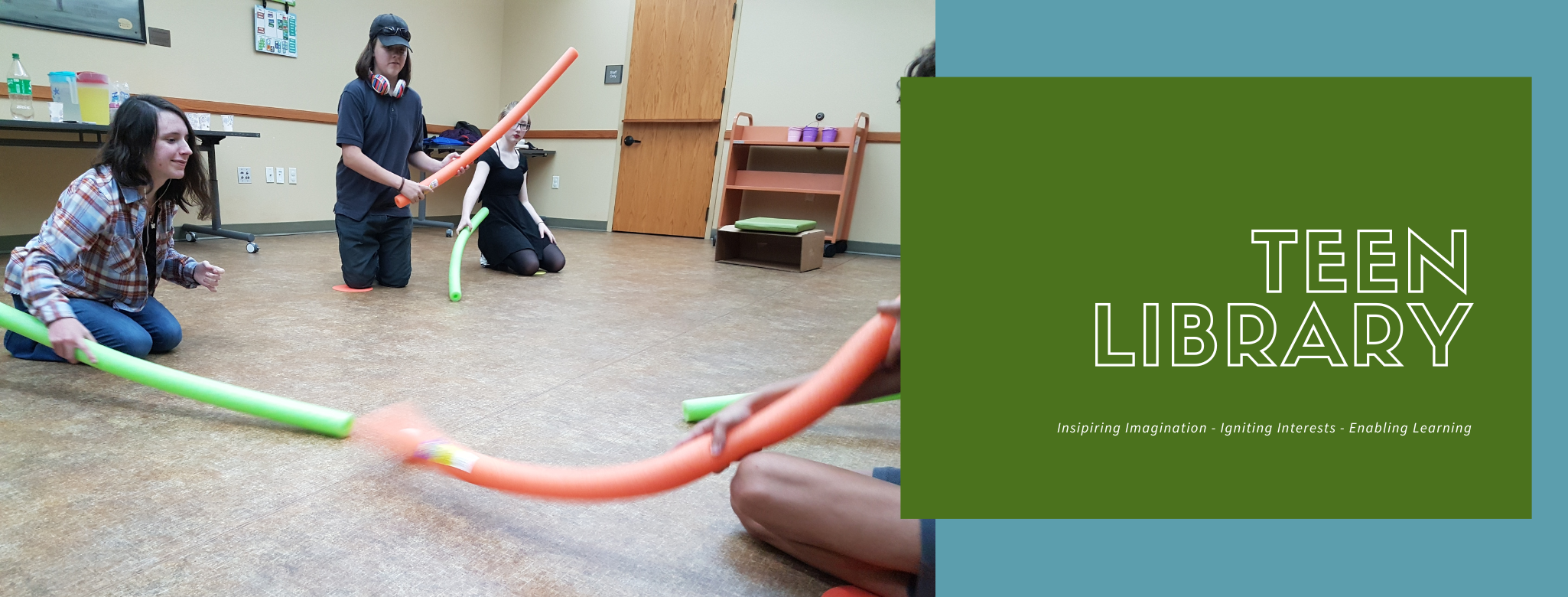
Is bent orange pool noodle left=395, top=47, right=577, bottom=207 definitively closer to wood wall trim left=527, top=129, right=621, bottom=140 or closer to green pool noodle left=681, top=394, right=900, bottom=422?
green pool noodle left=681, top=394, right=900, bottom=422

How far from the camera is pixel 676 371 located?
2334 millimetres

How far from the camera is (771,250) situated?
5.46 meters

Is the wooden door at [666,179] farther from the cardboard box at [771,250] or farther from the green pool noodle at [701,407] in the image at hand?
the green pool noodle at [701,407]

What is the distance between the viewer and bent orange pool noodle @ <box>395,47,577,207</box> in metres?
3.20

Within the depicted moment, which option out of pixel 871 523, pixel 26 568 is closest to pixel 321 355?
pixel 26 568

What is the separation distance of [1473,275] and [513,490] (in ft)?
3.82

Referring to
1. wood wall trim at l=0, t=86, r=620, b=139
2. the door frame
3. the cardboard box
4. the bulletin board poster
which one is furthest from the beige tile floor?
the door frame

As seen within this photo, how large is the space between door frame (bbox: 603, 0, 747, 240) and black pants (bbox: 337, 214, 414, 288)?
377 centimetres

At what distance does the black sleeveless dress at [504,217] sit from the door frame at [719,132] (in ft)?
9.71

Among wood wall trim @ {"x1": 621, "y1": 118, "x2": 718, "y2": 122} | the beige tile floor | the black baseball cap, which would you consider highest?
wood wall trim @ {"x1": 621, "y1": 118, "x2": 718, "y2": 122}

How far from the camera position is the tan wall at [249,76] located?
426cm

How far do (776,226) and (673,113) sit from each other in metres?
2.71

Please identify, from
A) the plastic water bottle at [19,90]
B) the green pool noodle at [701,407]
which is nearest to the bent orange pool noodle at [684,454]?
the green pool noodle at [701,407]

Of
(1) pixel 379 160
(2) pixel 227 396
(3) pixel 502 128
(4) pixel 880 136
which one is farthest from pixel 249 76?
(2) pixel 227 396
